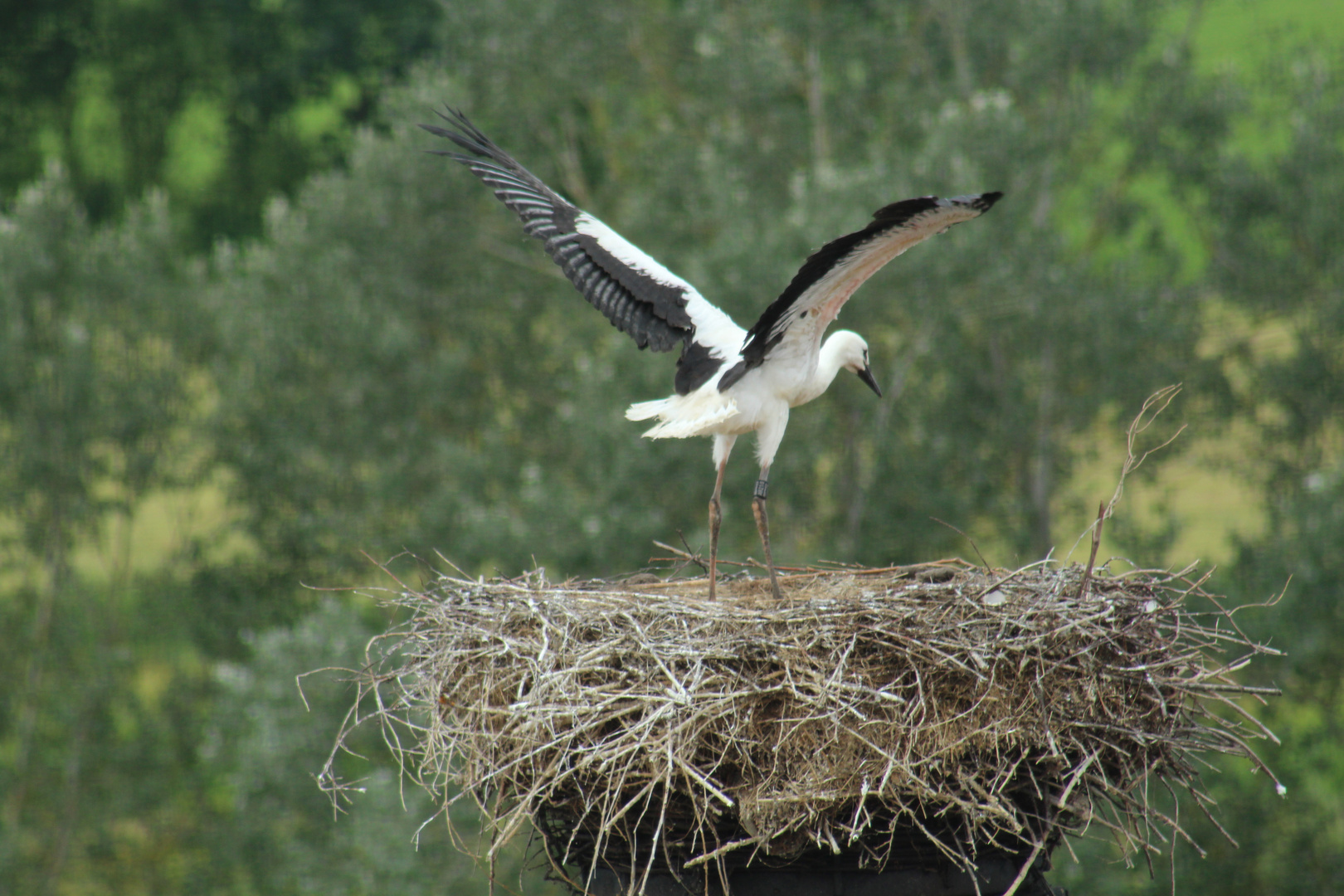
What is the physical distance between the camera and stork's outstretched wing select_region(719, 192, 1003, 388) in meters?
3.97

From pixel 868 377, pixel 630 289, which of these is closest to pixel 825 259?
pixel 630 289

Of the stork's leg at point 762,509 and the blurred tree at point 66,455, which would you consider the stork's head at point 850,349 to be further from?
the blurred tree at point 66,455

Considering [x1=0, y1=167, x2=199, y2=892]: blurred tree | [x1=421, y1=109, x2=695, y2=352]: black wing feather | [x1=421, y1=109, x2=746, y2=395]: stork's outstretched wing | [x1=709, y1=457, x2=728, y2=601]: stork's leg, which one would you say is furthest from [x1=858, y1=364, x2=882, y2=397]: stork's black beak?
[x1=0, y1=167, x2=199, y2=892]: blurred tree

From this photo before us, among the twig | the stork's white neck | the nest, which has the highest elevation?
the stork's white neck

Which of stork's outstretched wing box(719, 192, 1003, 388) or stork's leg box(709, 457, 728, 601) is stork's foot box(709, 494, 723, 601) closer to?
stork's leg box(709, 457, 728, 601)

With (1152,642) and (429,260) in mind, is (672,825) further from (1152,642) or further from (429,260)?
(429,260)

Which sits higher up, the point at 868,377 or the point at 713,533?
the point at 868,377

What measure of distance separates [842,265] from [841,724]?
5.49ft

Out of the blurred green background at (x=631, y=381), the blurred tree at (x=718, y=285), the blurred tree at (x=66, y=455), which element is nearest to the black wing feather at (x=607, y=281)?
the blurred green background at (x=631, y=381)

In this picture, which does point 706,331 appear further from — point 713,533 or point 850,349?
point 713,533

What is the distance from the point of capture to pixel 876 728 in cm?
391

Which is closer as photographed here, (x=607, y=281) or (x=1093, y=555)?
(x=1093, y=555)

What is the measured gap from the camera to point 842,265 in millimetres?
4492

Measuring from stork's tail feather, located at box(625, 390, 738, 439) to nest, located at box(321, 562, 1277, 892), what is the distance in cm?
91
